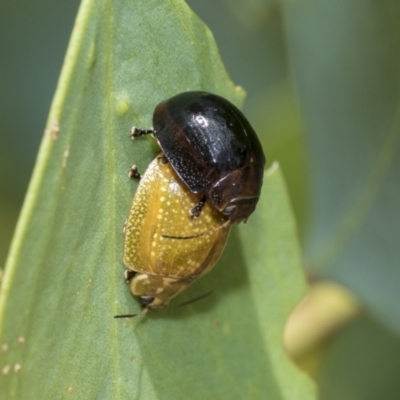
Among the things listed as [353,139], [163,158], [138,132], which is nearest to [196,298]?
[163,158]

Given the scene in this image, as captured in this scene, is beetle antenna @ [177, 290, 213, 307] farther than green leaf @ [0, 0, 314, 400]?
Yes

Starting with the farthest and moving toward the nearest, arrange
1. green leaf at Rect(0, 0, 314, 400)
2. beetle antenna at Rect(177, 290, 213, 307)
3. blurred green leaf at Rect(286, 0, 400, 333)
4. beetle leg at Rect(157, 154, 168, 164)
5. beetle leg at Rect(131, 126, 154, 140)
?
blurred green leaf at Rect(286, 0, 400, 333)
beetle antenna at Rect(177, 290, 213, 307)
beetle leg at Rect(157, 154, 168, 164)
beetle leg at Rect(131, 126, 154, 140)
green leaf at Rect(0, 0, 314, 400)

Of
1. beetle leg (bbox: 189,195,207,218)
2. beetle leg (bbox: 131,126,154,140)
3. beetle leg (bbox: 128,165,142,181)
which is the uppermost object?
beetle leg (bbox: 131,126,154,140)

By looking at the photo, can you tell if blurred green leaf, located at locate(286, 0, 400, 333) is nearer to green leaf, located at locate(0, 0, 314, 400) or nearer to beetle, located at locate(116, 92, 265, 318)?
green leaf, located at locate(0, 0, 314, 400)

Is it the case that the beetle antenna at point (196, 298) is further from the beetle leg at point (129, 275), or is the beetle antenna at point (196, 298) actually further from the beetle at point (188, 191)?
the beetle leg at point (129, 275)

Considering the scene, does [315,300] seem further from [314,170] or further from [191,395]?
[191,395]

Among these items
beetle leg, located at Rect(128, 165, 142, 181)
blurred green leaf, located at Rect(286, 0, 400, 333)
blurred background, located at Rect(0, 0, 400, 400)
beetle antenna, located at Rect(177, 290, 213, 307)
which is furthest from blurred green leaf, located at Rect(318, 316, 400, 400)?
beetle leg, located at Rect(128, 165, 142, 181)

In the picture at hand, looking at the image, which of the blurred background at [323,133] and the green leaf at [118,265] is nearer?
the green leaf at [118,265]

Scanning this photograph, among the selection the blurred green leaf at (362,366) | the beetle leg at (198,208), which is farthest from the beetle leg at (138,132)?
the blurred green leaf at (362,366)
